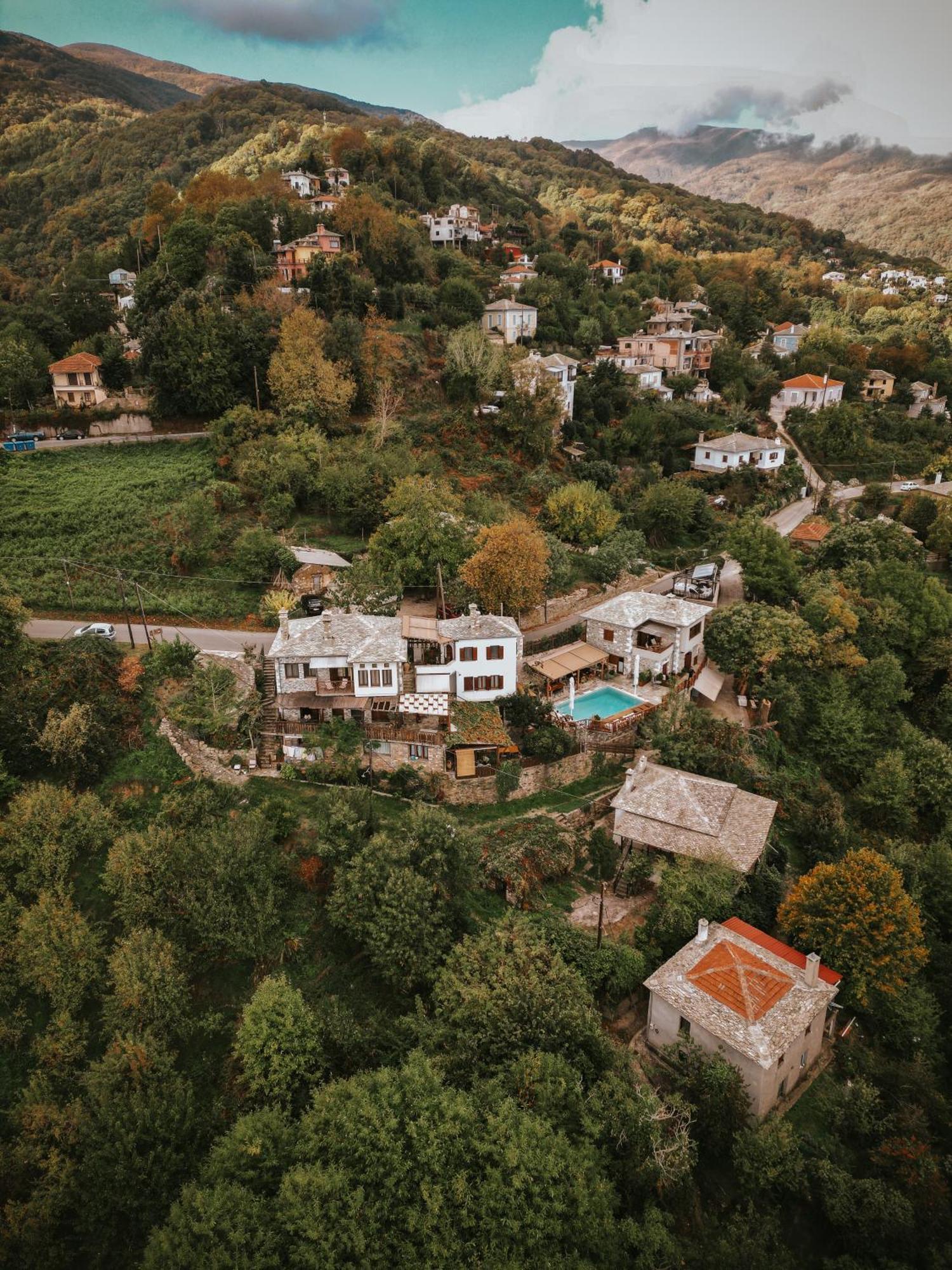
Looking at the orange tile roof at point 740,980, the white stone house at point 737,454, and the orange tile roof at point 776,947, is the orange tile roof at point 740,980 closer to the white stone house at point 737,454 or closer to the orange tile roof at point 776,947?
the orange tile roof at point 776,947

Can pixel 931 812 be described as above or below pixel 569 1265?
below

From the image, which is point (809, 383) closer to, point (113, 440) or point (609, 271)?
point (609, 271)

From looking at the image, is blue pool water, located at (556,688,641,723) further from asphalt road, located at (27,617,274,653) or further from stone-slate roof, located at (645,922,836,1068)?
asphalt road, located at (27,617,274,653)

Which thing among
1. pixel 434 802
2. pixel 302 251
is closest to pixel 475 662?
pixel 434 802

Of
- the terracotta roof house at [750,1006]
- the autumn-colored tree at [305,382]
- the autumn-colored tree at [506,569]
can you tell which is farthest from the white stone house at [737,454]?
the terracotta roof house at [750,1006]

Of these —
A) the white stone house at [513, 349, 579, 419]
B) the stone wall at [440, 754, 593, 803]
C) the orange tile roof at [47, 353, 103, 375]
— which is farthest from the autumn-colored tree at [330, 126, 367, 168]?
the stone wall at [440, 754, 593, 803]

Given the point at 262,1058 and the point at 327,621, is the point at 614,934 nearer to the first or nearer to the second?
the point at 262,1058

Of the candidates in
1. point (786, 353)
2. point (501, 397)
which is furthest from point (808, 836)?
point (786, 353)
